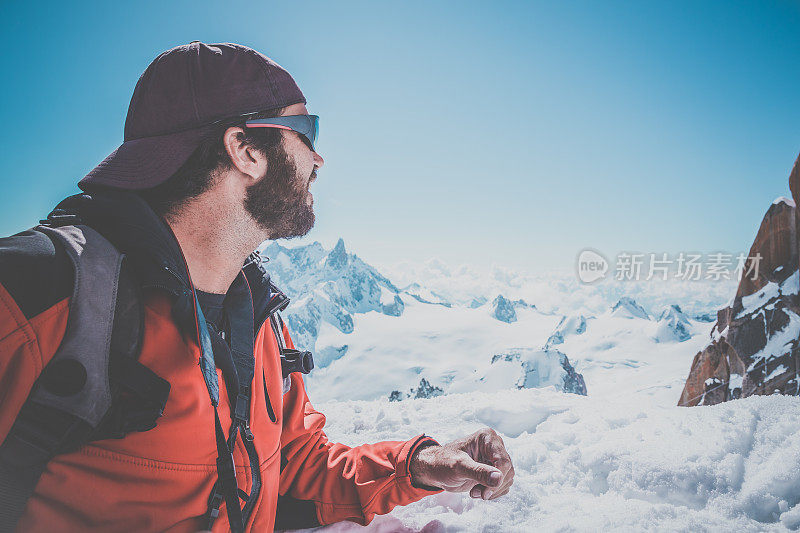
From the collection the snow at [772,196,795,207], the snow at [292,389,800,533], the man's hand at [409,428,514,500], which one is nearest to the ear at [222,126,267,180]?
the man's hand at [409,428,514,500]

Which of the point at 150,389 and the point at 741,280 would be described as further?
the point at 741,280

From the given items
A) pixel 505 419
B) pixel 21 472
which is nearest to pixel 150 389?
pixel 21 472

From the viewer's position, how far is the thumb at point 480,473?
1915mm

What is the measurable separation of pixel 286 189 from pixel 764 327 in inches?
648

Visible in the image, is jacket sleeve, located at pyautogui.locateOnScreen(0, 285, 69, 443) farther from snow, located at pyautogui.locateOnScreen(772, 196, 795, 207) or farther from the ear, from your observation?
snow, located at pyautogui.locateOnScreen(772, 196, 795, 207)

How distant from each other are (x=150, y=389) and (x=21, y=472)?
41 cm

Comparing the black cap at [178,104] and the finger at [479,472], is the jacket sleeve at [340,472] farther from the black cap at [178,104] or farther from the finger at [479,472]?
the black cap at [178,104]

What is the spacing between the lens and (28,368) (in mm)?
1196

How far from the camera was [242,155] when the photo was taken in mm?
2180

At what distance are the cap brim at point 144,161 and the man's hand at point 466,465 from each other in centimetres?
220

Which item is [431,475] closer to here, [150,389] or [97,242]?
[150,389]

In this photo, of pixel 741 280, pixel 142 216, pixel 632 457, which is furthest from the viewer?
pixel 741 280

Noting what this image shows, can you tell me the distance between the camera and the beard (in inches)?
88.9

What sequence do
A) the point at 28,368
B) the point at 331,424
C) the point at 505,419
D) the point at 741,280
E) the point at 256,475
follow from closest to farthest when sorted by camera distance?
the point at 28,368
the point at 256,475
the point at 505,419
the point at 331,424
the point at 741,280
